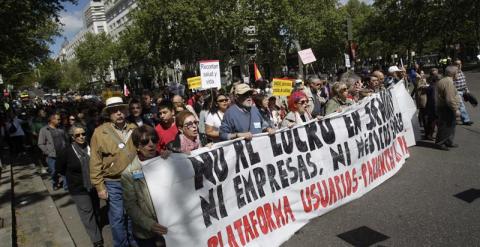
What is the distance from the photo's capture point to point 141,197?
11.4 ft

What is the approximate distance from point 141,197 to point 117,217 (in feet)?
3.48

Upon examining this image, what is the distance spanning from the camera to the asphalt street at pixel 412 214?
4.30m

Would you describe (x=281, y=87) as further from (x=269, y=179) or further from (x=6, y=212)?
(x=6, y=212)

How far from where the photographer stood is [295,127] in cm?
503

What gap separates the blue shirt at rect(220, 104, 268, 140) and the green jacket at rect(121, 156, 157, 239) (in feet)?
5.26

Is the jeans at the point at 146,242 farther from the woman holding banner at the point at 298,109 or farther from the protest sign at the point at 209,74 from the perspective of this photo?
the protest sign at the point at 209,74

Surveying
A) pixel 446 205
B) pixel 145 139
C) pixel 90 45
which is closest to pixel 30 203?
pixel 145 139

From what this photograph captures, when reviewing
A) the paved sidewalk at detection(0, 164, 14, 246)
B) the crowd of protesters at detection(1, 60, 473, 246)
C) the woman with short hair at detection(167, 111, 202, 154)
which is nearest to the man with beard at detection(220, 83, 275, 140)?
the crowd of protesters at detection(1, 60, 473, 246)

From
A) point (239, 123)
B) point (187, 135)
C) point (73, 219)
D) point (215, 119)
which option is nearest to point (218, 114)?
point (215, 119)

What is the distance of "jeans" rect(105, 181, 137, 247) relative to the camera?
14.3 feet

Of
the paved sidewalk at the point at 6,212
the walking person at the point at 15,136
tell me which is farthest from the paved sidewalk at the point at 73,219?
the walking person at the point at 15,136

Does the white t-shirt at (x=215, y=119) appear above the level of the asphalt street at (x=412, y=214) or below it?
above

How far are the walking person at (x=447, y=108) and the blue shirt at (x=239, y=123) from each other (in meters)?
4.21

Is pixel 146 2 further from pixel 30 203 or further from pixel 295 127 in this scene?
pixel 295 127
